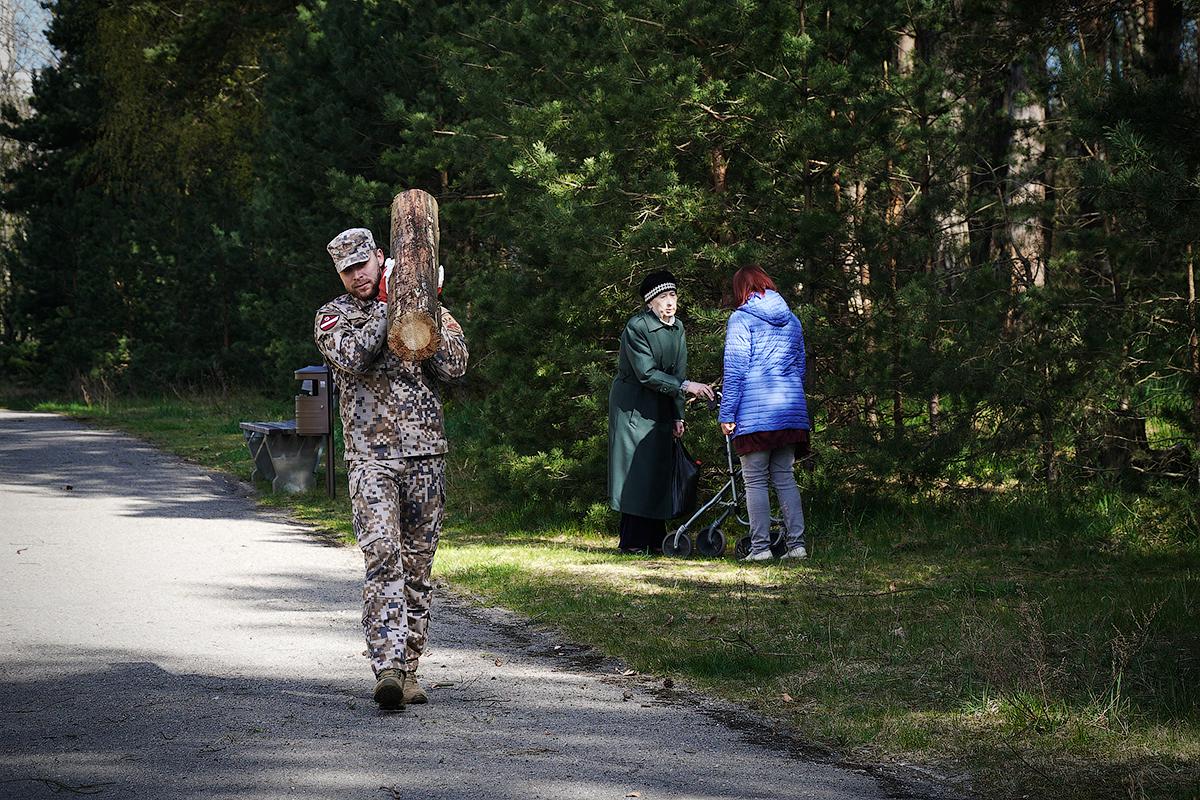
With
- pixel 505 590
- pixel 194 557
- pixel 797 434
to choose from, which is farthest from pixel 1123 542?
pixel 194 557

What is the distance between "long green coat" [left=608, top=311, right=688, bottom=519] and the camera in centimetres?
1087

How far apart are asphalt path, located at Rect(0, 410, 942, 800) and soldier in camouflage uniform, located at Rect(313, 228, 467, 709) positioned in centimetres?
32

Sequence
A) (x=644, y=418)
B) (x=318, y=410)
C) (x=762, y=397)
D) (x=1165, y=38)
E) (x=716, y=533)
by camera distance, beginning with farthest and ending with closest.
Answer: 1. (x=318, y=410)
2. (x=644, y=418)
3. (x=716, y=533)
4. (x=762, y=397)
5. (x=1165, y=38)

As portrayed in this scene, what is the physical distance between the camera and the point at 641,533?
11219 mm

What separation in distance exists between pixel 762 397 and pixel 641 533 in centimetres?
153

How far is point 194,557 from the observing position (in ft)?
36.2

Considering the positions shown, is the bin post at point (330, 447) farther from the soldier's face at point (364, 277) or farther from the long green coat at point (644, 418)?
the soldier's face at point (364, 277)

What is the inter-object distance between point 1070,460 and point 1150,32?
10.5ft

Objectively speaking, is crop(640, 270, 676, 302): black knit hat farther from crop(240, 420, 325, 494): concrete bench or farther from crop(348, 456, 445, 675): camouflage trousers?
crop(240, 420, 325, 494): concrete bench

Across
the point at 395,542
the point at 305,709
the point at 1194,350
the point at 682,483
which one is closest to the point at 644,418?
the point at 682,483

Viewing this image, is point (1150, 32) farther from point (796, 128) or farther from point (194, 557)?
point (194, 557)

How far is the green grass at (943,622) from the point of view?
5.56 meters

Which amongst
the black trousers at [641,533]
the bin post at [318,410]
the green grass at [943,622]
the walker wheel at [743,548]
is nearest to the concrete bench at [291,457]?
the bin post at [318,410]

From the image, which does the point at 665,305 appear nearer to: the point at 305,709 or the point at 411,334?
the point at 411,334
